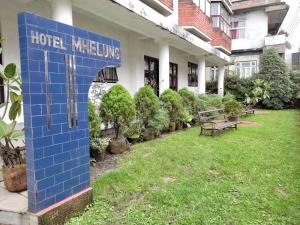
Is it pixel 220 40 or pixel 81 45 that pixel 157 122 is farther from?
pixel 220 40

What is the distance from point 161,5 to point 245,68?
1819cm

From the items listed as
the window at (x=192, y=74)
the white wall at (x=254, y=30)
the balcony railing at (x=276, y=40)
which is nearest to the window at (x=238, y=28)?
the white wall at (x=254, y=30)

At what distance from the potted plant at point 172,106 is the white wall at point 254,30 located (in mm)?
18483

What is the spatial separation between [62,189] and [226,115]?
9.39 meters

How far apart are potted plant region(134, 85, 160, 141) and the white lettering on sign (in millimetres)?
3505

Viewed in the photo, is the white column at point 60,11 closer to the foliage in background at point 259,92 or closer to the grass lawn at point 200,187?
the grass lawn at point 200,187

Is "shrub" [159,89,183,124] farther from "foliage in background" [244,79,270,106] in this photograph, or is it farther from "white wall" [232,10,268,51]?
"white wall" [232,10,268,51]

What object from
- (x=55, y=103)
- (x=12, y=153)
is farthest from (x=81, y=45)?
(x=12, y=153)

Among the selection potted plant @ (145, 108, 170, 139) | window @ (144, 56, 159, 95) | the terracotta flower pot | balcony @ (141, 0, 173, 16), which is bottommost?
the terracotta flower pot

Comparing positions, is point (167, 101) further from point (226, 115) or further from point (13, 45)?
point (13, 45)

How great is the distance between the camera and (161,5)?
9312 mm

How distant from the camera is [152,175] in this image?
4.71 metres

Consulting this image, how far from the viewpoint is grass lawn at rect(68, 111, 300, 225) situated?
10.9 feet

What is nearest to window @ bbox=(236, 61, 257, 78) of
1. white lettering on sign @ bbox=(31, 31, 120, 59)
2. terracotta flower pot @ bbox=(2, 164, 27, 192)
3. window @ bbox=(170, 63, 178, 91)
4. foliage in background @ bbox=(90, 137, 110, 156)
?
window @ bbox=(170, 63, 178, 91)
